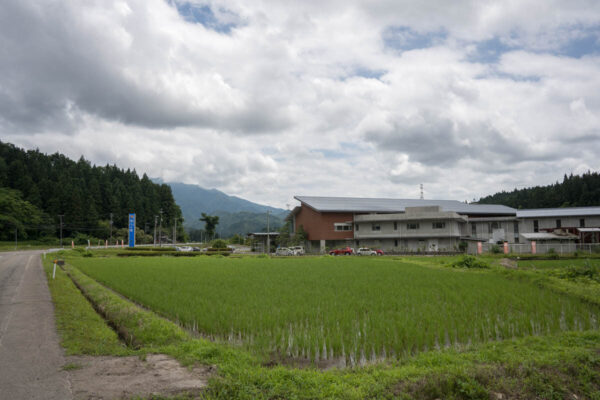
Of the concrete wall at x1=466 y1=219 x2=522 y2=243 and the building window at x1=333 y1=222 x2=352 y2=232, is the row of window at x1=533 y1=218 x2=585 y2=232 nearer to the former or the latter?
the concrete wall at x1=466 y1=219 x2=522 y2=243

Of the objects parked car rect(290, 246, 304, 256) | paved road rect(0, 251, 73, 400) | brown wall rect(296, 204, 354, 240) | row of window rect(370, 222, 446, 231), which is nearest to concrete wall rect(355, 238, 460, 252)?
row of window rect(370, 222, 446, 231)

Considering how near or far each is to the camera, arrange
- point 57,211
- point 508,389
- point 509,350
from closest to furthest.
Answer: point 508,389
point 509,350
point 57,211

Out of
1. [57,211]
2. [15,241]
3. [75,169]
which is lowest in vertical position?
[15,241]

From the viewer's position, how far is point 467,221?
44594 mm

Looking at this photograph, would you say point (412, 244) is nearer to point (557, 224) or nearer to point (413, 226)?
point (413, 226)

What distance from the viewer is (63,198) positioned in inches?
2771

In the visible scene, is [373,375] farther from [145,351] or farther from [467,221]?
[467,221]

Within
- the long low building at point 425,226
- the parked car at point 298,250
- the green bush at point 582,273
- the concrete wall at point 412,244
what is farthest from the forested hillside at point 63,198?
the green bush at point 582,273

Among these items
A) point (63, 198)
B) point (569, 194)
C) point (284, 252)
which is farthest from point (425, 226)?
point (63, 198)

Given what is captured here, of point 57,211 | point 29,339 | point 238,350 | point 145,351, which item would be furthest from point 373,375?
point 57,211

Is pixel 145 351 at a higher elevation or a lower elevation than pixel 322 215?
lower

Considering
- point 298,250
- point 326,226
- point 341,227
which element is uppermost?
point 326,226

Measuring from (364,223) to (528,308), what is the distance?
36.8 m

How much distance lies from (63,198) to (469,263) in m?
73.7
